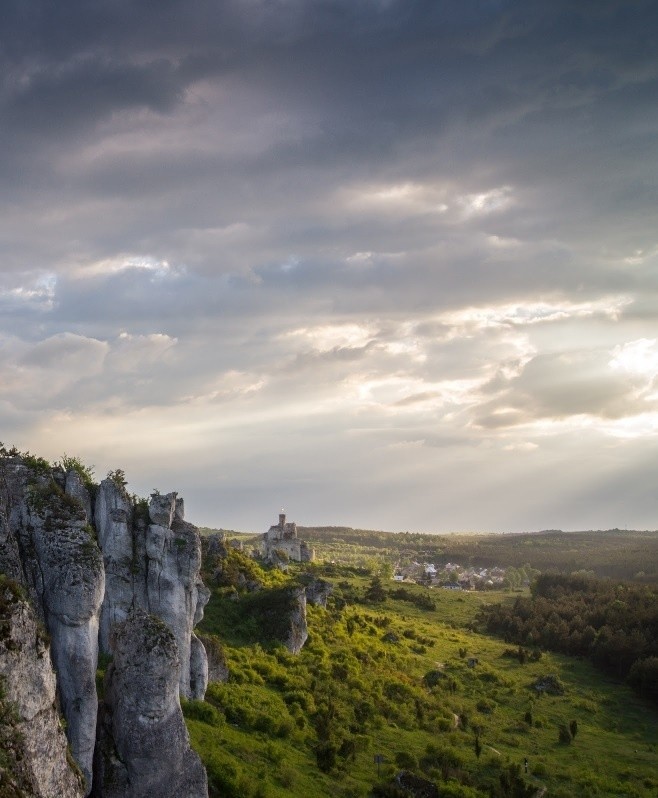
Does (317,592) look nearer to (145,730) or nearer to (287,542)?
Answer: (287,542)

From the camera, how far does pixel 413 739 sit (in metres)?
46.2

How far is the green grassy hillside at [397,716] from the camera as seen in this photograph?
35688mm

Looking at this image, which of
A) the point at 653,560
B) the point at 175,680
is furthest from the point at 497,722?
the point at 653,560

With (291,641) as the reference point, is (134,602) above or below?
above

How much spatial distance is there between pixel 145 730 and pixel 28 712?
6379mm

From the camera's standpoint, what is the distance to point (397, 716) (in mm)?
50438

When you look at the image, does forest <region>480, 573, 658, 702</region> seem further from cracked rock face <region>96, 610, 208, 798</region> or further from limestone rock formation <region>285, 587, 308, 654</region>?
cracked rock face <region>96, 610, 208, 798</region>

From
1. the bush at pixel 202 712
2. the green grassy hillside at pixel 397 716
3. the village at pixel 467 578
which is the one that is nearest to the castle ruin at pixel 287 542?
the village at pixel 467 578

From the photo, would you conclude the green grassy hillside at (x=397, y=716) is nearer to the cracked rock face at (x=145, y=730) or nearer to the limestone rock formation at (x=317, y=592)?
the limestone rock formation at (x=317, y=592)

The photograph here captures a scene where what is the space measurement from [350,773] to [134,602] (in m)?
18.0

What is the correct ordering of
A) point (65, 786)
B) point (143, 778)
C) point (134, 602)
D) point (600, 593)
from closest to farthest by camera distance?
point (65, 786) < point (143, 778) < point (134, 602) < point (600, 593)

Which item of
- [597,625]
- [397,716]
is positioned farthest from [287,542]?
[397,716]

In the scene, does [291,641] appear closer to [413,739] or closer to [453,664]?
[413,739]

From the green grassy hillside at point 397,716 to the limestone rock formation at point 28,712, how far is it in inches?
504
